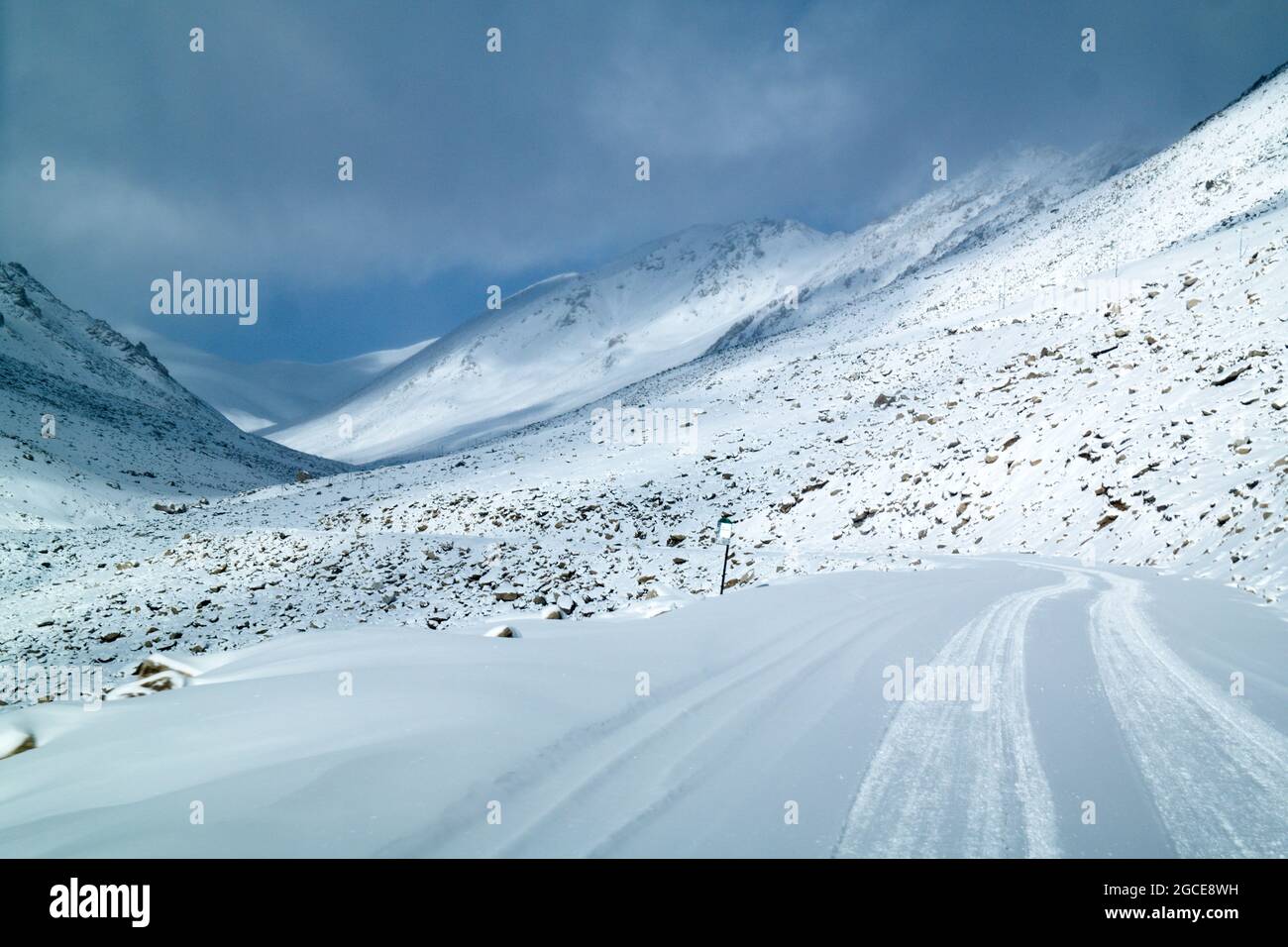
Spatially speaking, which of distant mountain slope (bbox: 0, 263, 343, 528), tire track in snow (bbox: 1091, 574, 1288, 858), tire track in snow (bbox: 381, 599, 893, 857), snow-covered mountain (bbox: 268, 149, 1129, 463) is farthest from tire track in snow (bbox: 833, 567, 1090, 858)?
snow-covered mountain (bbox: 268, 149, 1129, 463)

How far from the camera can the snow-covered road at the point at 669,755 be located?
93.4 inches

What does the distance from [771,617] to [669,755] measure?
370 cm

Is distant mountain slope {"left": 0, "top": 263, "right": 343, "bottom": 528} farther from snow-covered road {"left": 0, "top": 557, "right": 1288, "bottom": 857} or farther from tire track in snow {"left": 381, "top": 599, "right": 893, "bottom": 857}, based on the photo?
tire track in snow {"left": 381, "top": 599, "right": 893, "bottom": 857}

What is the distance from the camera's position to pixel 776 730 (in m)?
3.54

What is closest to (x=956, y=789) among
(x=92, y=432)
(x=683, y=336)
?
(x=92, y=432)

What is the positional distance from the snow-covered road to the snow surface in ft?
0.07

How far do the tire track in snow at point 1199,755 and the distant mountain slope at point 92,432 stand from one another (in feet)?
128

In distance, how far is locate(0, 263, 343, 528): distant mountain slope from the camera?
3262 cm

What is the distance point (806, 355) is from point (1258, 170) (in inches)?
1304

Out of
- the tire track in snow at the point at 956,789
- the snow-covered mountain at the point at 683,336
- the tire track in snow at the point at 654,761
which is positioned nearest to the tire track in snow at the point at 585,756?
the tire track in snow at the point at 654,761

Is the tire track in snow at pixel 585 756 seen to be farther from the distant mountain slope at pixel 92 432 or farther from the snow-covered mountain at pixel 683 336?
the snow-covered mountain at pixel 683 336

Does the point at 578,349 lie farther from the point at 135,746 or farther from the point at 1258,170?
the point at 135,746

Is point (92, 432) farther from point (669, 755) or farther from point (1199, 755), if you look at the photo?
point (1199, 755)
